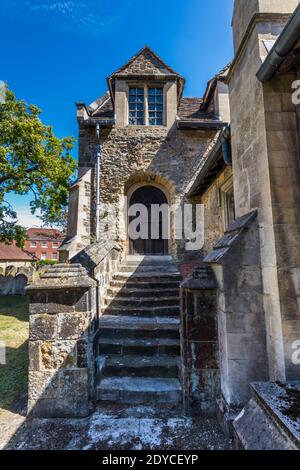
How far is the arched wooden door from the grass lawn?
14.5ft

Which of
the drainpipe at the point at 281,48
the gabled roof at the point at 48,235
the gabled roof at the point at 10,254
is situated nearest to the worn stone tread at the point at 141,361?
the drainpipe at the point at 281,48

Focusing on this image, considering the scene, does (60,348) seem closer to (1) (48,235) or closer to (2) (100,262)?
(2) (100,262)

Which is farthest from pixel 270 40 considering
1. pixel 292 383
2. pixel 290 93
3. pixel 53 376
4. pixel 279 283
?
pixel 53 376

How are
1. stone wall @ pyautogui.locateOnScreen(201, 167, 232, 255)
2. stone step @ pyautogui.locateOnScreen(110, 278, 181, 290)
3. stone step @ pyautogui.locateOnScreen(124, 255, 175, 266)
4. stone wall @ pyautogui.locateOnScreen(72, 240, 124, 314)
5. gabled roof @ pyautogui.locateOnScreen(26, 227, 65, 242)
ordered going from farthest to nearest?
1. gabled roof @ pyautogui.locateOnScreen(26, 227, 65, 242)
2. stone step @ pyautogui.locateOnScreen(124, 255, 175, 266)
3. stone step @ pyautogui.locateOnScreen(110, 278, 181, 290)
4. stone wall @ pyautogui.locateOnScreen(201, 167, 232, 255)
5. stone wall @ pyautogui.locateOnScreen(72, 240, 124, 314)

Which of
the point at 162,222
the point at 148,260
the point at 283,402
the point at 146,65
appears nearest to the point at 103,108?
the point at 146,65

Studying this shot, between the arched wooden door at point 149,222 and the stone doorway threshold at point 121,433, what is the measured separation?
19.7ft

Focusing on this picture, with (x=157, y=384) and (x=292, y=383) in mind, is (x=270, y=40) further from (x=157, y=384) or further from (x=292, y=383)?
(x=157, y=384)

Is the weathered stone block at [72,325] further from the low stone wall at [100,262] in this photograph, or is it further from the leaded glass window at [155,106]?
the leaded glass window at [155,106]

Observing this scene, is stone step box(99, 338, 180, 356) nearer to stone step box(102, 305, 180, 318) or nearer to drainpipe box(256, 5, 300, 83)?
stone step box(102, 305, 180, 318)

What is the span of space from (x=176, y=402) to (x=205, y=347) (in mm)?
888

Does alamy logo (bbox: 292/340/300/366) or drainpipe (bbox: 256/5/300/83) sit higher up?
drainpipe (bbox: 256/5/300/83)

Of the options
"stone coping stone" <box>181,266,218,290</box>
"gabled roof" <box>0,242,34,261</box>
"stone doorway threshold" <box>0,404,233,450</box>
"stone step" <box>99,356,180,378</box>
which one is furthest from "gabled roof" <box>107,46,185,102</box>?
"gabled roof" <box>0,242,34,261</box>

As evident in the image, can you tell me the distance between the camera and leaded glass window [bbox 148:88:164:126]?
Result: 28.6 feet

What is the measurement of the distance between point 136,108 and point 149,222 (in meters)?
4.39
